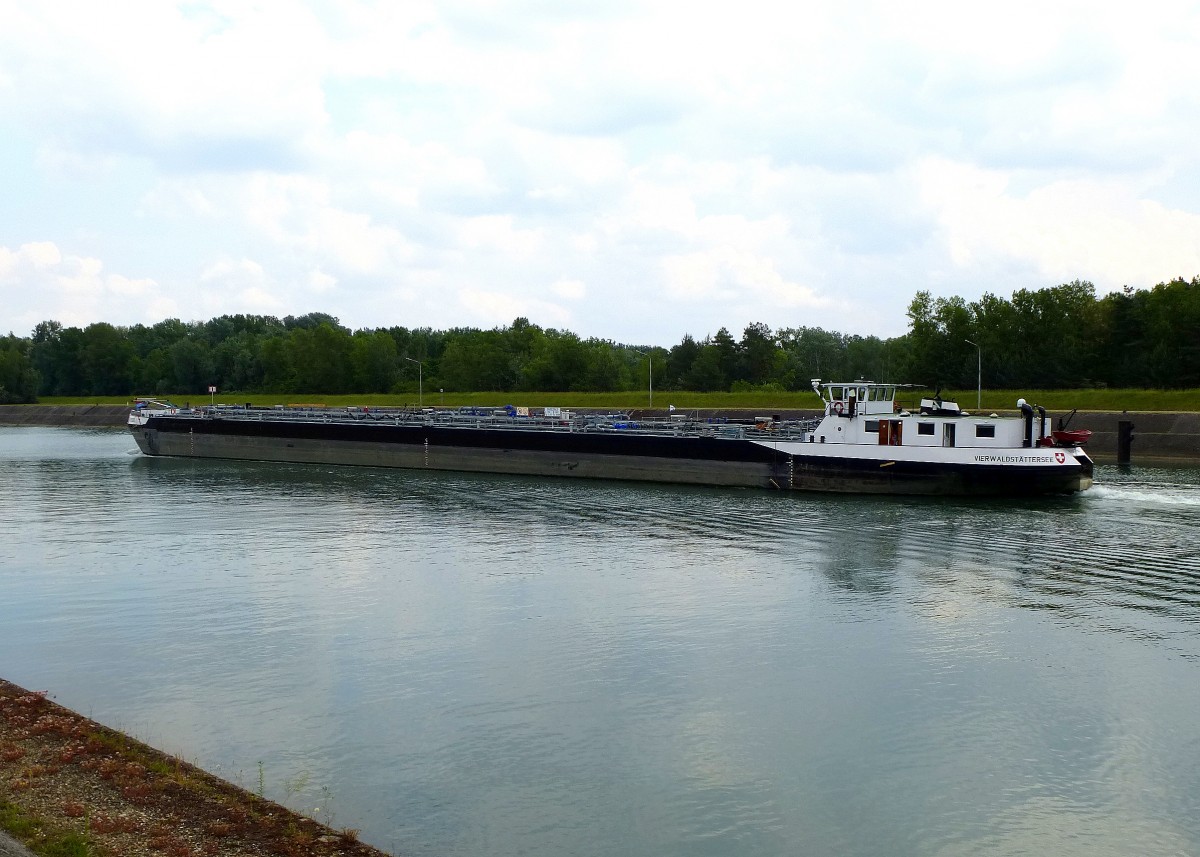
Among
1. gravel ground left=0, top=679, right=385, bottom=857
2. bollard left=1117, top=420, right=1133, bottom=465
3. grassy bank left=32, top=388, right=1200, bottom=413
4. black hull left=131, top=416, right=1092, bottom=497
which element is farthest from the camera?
grassy bank left=32, top=388, right=1200, bottom=413

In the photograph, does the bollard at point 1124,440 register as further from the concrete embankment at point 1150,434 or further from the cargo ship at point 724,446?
the cargo ship at point 724,446

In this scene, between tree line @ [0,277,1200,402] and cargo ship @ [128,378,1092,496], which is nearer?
cargo ship @ [128,378,1092,496]

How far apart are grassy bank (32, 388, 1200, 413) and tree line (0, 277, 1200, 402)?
15.5 feet

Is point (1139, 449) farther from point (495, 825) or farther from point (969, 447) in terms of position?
point (495, 825)

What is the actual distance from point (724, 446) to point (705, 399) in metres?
59.0

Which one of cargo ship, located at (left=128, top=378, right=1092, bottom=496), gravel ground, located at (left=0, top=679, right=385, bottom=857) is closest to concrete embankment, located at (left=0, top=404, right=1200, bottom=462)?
cargo ship, located at (left=128, top=378, right=1092, bottom=496)

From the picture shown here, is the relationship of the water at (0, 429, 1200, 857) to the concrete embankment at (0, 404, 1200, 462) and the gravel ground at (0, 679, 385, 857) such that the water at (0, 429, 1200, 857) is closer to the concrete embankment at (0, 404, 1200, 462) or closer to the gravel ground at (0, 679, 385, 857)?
the gravel ground at (0, 679, 385, 857)

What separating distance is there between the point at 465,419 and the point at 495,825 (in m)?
46.1

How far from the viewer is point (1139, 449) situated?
208ft

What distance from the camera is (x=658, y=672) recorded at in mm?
17828

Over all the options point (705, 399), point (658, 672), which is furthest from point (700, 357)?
point (658, 672)

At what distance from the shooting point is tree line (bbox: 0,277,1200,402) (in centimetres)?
8862

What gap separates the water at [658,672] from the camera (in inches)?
492

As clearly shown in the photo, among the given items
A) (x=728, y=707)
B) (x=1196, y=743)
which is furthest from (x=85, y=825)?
(x=1196, y=743)
